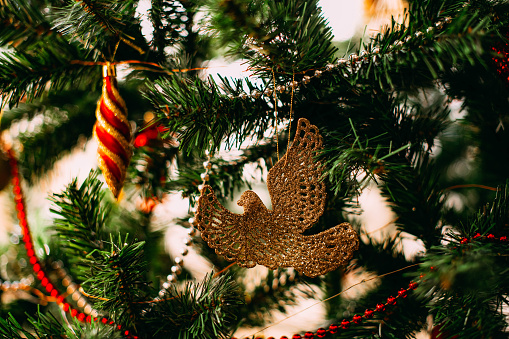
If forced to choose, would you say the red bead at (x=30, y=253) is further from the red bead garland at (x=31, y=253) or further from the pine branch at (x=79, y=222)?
the pine branch at (x=79, y=222)

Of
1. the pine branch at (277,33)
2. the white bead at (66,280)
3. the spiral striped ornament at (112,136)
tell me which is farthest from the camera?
the white bead at (66,280)

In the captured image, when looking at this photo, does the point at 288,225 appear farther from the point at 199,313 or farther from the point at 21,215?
the point at 21,215

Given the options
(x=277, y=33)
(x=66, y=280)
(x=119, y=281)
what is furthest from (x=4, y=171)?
(x=277, y=33)

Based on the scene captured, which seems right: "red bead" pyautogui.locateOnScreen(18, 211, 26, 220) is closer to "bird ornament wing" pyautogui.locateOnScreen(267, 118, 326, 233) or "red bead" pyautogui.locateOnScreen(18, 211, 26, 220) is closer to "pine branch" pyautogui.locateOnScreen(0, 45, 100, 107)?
"pine branch" pyautogui.locateOnScreen(0, 45, 100, 107)

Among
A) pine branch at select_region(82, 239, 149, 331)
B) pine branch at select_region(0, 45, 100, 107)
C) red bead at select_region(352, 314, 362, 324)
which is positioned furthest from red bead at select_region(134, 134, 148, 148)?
red bead at select_region(352, 314, 362, 324)

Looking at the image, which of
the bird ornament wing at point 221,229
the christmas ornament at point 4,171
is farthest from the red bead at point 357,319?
the christmas ornament at point 4,171

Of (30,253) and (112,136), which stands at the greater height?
(112,136)

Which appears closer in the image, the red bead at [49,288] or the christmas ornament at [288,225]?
the christmas ornament at [288,225]
